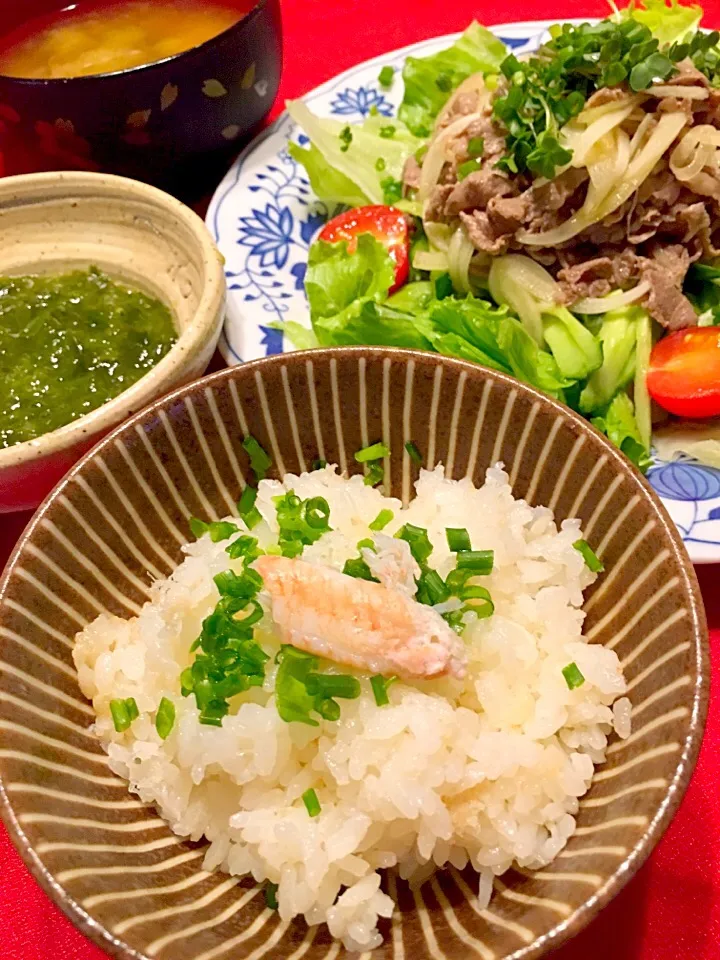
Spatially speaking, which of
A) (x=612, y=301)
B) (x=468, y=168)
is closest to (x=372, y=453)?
(x=612, y=301)

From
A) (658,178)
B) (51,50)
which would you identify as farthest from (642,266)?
(51,50)

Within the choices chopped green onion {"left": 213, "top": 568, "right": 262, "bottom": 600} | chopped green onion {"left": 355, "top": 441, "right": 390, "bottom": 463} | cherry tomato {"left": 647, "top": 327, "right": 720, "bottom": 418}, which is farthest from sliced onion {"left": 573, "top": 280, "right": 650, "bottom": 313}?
chopped green onion {"left": 213, "top": 568, "right": 262, "bottom": 600}

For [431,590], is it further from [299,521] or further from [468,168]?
[468,168]

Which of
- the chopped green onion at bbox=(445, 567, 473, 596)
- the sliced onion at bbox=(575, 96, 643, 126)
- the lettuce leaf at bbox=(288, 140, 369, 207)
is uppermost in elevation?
the sliced onion at bbox=(575, 96, 643, 126)

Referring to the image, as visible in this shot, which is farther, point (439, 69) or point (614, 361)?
point (439, 69)

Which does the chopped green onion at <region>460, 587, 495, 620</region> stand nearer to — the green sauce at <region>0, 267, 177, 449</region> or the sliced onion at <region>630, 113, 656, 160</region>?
the green sauce at <region>0, 267, 177, 449</region>
